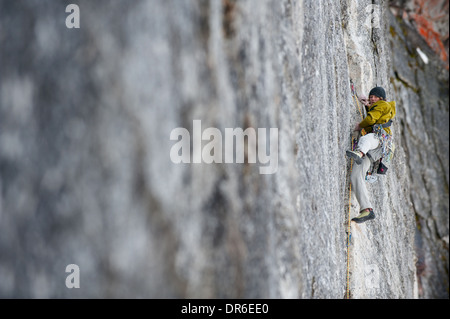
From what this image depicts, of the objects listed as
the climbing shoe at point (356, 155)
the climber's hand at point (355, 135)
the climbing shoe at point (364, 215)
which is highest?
the climber's hand at point (355, 135)

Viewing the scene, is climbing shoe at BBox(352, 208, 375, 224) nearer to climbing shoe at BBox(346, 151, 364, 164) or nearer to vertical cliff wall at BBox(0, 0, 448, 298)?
climbing shoe at BBox(346, 151, 364, 164)

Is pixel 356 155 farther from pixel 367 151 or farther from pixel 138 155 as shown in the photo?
pixel 138 155

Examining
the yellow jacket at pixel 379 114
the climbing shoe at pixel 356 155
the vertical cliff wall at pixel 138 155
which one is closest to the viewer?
the vertical cliff wall at pixel 138 155

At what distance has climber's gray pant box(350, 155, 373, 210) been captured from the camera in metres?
4.40

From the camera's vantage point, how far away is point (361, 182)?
4.46m

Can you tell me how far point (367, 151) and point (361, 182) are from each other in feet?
1.23

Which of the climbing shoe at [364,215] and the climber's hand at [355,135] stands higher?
the climber's hand at [355,135]

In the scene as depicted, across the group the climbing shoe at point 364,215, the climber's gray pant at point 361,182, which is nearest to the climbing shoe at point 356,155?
the climber's gray pant at point 361,182

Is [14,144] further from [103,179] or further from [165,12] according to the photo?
[165,12]

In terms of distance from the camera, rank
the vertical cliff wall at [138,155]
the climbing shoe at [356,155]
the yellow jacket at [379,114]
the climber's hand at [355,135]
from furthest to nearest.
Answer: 1. the climber's hand at [355,135]
2. the yellow jacket at [379,114]
3. the climbing shoe at [356,155]
4. the vertical cliff wall at [138,155]

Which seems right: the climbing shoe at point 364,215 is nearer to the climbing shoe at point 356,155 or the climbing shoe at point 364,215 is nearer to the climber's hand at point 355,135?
the climbing shoe at point 356,155

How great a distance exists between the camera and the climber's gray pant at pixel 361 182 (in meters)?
4.40

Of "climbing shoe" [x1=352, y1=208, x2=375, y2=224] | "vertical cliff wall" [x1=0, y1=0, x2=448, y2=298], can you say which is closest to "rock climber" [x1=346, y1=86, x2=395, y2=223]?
"climbing shoe" [x1=352, y1=208, x2=375, y2=224]

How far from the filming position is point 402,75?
1086cm
